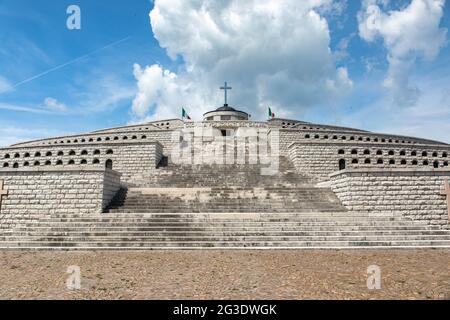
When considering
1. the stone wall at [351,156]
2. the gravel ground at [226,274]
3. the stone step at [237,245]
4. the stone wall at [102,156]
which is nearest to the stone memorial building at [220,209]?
the stone step at [237,245]

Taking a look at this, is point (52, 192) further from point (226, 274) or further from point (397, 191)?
point (397, 191)

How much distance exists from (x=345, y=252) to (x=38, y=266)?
30.2 ft

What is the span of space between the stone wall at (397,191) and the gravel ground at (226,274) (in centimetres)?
346

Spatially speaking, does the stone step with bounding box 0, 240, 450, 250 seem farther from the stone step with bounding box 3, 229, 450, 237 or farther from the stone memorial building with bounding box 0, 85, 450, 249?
the stone step with bounding box 3, 229, 450, 237

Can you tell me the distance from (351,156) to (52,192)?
19.3 metres

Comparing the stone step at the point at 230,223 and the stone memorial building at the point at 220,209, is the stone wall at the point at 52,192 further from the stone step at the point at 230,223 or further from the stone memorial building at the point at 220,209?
the stone step at the point at 230,223

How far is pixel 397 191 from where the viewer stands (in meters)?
14.0

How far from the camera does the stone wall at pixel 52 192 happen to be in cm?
1362

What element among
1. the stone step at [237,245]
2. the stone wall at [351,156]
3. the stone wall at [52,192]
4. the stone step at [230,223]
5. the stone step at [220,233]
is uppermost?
the stone wall at [351,156]

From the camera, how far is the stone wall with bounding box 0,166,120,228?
13617mm

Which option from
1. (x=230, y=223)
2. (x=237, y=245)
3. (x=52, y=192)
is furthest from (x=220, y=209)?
(x=52, y=192)

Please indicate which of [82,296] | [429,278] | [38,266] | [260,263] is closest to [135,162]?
[38,266]

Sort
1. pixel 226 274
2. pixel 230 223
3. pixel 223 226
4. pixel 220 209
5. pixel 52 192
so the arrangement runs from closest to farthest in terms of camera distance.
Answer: pixel 226 274
pixel 223 226
pixel 230 223
pixel 52 192
pixel 220 209

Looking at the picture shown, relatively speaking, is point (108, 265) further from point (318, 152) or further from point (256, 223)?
point (318, 152)
